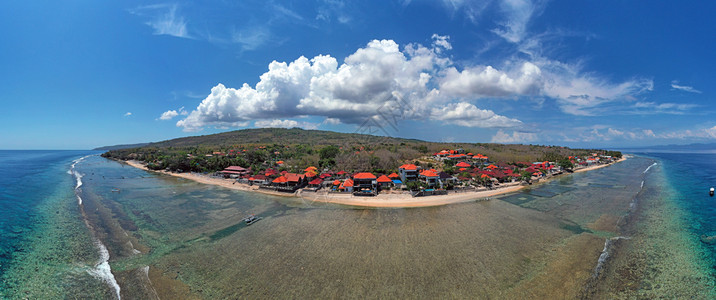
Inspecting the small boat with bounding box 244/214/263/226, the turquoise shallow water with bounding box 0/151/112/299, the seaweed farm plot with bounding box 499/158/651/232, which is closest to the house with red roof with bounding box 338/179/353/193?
the small boat with bounding box 244/214/263/226

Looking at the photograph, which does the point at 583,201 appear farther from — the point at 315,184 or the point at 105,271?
the point at 105,271

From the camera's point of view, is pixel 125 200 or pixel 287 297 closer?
pixel 287 297

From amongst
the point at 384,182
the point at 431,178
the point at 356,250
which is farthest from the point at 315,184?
the point at 356,250

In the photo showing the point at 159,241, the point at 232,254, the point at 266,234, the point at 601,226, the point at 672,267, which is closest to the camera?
the point at 672,267

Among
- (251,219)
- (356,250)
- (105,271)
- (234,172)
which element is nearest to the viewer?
(105,271)

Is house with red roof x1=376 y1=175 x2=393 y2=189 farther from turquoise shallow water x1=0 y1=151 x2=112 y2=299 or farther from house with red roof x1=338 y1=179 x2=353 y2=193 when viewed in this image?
turquoise shallow water x1=0 y1=151 x2=112 y2=299

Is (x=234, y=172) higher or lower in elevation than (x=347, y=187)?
higher

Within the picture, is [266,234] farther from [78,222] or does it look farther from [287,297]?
[78,222]

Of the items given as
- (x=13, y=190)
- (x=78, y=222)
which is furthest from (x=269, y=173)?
(x=13, y=190)
